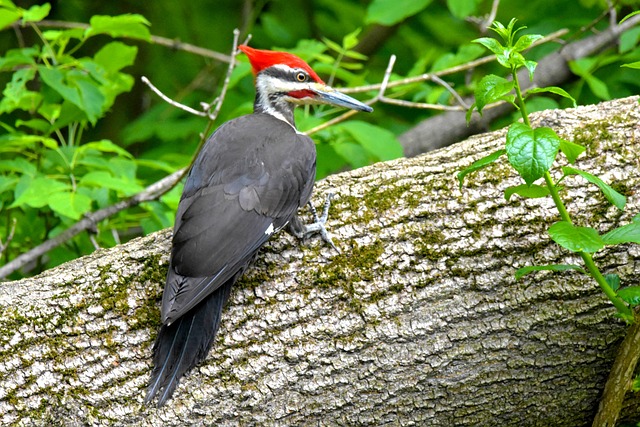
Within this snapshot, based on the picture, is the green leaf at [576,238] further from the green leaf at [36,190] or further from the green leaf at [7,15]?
the green leaf at [7,15]

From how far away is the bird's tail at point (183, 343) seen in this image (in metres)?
2.12

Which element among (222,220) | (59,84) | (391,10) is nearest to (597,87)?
(391,10)

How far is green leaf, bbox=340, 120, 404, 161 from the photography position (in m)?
3.34

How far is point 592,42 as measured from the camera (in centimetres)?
426

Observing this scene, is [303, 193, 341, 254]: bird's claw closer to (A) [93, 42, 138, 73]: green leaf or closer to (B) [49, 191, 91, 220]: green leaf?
(B) [49, 191, 91, 220]: green leaf

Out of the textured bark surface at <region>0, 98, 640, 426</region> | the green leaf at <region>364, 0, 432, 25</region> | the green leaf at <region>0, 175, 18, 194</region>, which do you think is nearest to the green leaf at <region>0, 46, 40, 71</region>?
the green leaf at <region>0, 175, 18, 194</region>

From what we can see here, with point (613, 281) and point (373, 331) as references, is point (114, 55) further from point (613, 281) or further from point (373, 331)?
point (613, 281)

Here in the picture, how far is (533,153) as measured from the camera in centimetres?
179

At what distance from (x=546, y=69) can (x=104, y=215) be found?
253 centimetres

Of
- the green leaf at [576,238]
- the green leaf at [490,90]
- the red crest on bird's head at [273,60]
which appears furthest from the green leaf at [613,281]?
the red crest on bird's head at [273,60]

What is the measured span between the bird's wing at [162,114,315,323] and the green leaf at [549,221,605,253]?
0.88 m

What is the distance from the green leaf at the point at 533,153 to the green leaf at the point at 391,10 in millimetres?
2119

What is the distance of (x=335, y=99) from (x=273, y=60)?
0.32 meters

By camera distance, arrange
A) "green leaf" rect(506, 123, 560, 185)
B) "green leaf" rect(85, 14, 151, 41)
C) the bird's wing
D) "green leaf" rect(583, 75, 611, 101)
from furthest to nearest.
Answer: "green leaf" rect(583, 75, 611, 101)
"green leaf" rect(85, 14, 151, 41)
the bird's wing
"green leaf" rect(506, 123, 560, 185)
